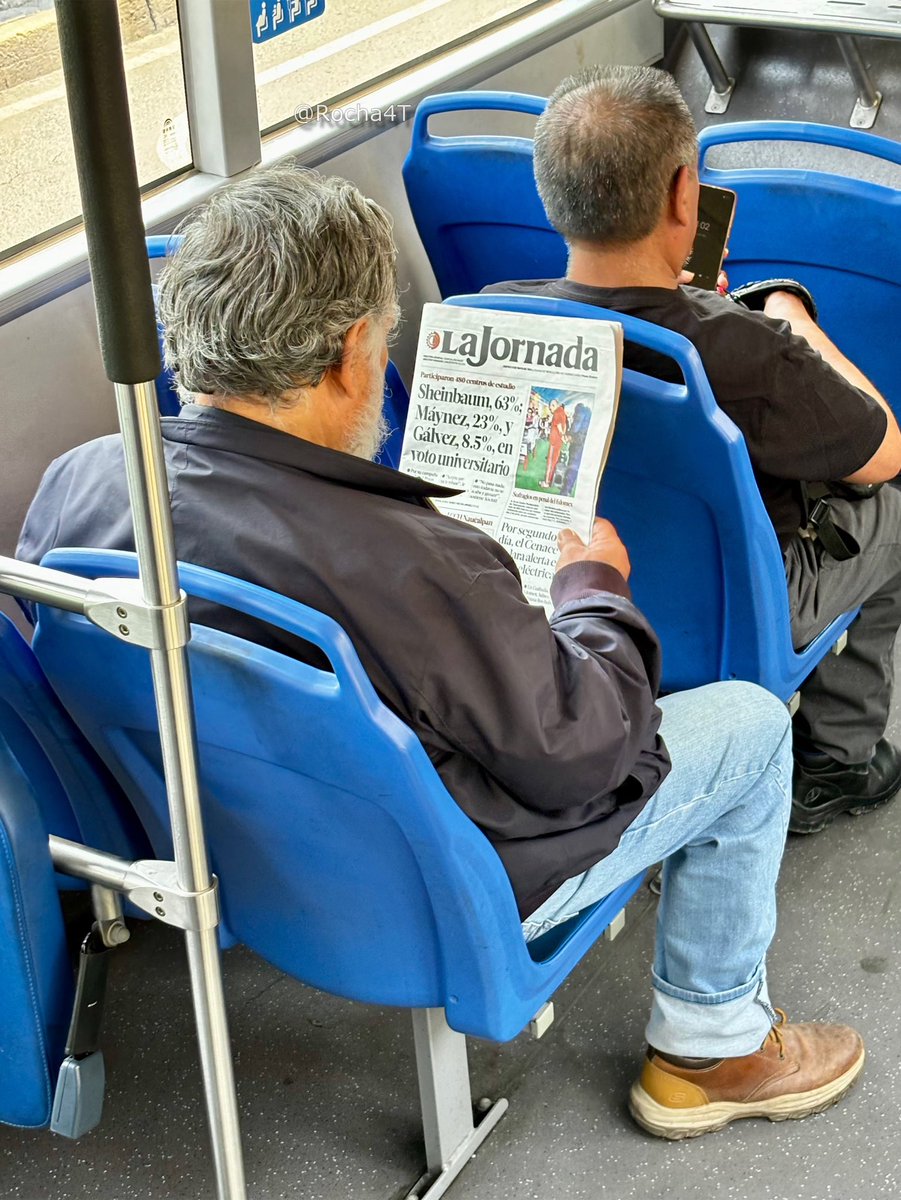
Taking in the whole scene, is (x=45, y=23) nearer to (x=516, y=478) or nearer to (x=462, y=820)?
(x=516, y=478)

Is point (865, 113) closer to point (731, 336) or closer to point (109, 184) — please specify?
point (731, 336)

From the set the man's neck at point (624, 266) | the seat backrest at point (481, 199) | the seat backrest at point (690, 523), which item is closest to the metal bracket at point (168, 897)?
the seat backrest at point (690, 523)

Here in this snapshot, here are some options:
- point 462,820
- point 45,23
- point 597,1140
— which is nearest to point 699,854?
point 597,1140

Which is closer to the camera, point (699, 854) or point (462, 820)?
point (462, 820)

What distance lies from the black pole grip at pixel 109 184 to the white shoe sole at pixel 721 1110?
4.39ft

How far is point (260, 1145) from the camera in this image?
6.43ft

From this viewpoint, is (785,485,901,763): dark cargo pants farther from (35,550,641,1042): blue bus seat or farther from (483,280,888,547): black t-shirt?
(35,550,641,1042): blue bus seat

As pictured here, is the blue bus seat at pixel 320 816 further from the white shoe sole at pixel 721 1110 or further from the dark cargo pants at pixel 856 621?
the dark cargo pants at pixel 856 621

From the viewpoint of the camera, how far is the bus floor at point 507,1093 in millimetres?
1878

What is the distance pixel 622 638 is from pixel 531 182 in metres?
1.39

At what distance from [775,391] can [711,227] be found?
1.63ft

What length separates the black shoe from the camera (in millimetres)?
2412

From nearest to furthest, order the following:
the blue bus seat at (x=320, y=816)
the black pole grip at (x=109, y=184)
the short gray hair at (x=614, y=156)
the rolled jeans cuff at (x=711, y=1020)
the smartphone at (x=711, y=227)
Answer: the black pole grip at (x=109, y=184), the blue bus seat at (x=320, y=816), the rolled jeans cuff at (x=711, y=1020), the short gray hair at (x=614, y=156), the smartphone at (x=711, y=227)

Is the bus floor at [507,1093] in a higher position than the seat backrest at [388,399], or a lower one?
lower
